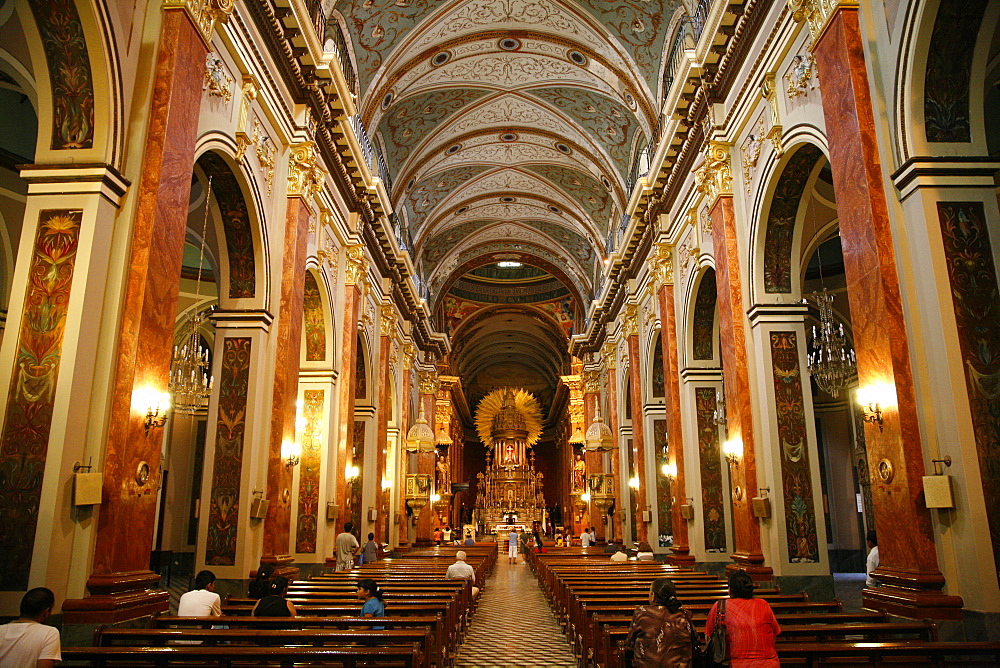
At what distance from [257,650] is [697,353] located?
1050cm

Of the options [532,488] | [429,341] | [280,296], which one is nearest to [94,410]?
[280,296]

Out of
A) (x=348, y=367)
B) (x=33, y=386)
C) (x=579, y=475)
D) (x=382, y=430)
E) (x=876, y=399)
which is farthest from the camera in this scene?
(x=579, y=475)

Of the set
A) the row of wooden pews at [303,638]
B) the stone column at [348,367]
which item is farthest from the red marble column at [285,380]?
the stone column at [348,367]

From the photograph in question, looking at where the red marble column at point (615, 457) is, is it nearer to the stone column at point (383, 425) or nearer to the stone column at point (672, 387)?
the stone column at point (383, 425)

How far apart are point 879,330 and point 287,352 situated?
7.22 metres

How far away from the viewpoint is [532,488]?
131 ft

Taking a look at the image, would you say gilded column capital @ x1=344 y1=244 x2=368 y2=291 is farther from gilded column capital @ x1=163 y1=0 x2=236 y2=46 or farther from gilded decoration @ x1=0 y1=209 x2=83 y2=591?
gilded decoration @ x1=0 y1=209 x2=83 y2=591

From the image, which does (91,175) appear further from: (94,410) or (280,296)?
(280,296)

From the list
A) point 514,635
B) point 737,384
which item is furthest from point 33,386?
point 737,384

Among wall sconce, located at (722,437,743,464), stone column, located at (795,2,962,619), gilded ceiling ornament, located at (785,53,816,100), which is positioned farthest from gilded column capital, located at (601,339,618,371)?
stone column, located at (795,2,962,619)

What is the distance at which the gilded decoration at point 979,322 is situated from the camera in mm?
5531

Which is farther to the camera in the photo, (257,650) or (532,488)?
(532,488)

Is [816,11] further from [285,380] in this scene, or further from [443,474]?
[443,474]

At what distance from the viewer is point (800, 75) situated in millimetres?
8352
